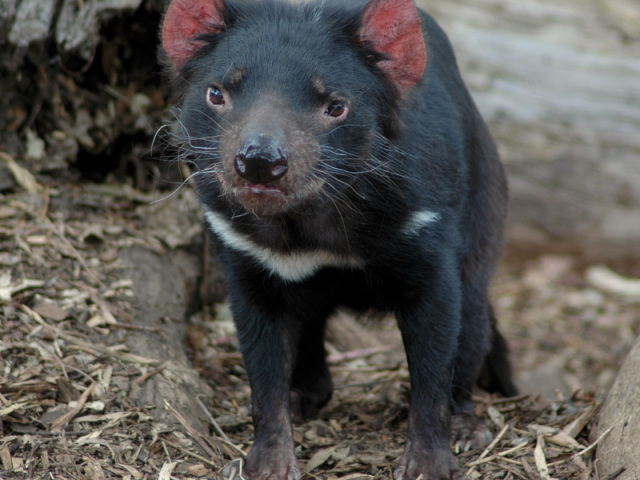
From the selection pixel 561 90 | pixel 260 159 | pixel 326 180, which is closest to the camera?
pixel 260 159

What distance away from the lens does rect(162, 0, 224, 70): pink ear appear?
2752 mm

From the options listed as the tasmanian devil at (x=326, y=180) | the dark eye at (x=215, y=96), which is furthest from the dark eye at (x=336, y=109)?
the dark eye at (x=215, y=96)

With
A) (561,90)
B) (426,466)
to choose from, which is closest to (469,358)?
(426,466)

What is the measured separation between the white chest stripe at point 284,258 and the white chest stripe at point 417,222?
206 mm

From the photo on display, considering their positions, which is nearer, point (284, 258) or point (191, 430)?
point (284, 258)

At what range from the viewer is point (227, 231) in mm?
2980

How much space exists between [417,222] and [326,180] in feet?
1.49

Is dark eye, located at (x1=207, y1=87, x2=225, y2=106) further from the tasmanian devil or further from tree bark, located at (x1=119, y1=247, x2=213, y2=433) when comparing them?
tree bark, located at (x1=119, y1=247, x2=213, y2=433)

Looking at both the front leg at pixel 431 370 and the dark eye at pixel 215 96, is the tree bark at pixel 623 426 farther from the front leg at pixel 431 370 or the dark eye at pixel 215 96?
the dark eye at pixel 215 96

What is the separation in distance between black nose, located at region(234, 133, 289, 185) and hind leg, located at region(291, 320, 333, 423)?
1.35 m

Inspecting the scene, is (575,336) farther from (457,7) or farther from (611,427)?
(611,427)

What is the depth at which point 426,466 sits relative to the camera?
2.91 metres

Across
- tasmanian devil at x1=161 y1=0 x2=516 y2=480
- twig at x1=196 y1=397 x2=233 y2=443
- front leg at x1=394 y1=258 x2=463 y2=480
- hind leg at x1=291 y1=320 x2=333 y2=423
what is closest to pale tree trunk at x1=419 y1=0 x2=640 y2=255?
tasmanian devil at x1=161 y1=0 x2=516 y2=480

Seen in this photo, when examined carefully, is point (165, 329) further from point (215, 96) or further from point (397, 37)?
point (397, 37)
